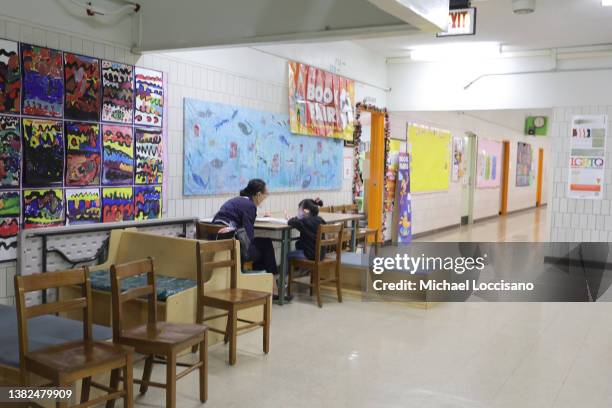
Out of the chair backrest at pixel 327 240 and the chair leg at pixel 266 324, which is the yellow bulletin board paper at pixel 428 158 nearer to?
the chair backrest at pixel 327 240

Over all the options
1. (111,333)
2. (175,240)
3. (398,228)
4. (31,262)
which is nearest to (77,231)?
(31,262)

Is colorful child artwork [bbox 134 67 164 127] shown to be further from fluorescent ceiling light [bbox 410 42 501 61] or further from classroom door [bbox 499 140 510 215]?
classroom door [bbox 499 140 510 215]

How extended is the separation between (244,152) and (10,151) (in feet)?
9.39

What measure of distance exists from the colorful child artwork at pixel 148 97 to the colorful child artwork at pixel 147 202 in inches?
24.7

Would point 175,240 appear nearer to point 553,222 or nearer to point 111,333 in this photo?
point 111,333

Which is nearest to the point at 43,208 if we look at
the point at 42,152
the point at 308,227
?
the point at 42,152

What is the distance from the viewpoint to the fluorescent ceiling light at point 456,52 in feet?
29.0

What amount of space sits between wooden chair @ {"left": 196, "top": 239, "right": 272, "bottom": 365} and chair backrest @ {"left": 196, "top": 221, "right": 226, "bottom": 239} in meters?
0.72

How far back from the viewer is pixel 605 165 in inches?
335

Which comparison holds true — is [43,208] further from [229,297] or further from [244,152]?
[244,152]

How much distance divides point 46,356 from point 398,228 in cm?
796

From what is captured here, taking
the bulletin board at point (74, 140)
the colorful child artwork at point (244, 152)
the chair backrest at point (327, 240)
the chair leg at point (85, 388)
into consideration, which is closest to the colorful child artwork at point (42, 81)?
the bulletin board at point (74, 140)

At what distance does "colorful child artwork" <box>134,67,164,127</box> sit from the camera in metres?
5.42

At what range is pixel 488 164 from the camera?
597 inches
